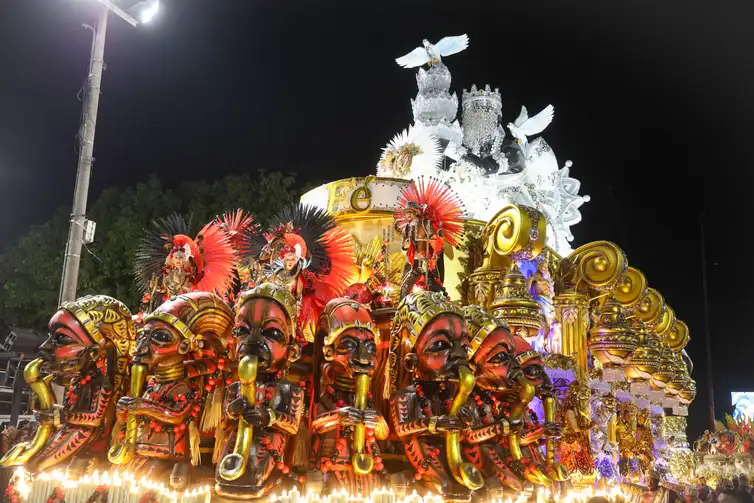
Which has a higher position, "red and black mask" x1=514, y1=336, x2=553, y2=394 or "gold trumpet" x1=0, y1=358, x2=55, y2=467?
"red and black mask" x1=514, y1=336, x2=553, y2=394

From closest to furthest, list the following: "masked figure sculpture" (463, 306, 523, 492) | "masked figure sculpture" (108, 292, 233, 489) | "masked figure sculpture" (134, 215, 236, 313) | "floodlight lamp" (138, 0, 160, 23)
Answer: "masked figure sculpture" (108, 292, 233, 489)
"masked figure sculpture" (463, 306, 523, 492)
"masked figure sculpture" (134, 215, 236, 313)
"floodlight lamp" (138, 0, 160, 23)

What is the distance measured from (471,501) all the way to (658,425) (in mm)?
9128

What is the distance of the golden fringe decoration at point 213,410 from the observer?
6.07 meters

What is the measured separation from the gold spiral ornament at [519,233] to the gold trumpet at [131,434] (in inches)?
192

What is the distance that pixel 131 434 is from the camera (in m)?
5.43

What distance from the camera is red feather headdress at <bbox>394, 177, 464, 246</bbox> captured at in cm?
735

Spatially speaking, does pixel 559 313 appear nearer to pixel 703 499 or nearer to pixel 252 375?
pixel 703 499

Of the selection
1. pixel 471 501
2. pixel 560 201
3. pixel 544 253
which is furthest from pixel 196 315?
pixel 560 201

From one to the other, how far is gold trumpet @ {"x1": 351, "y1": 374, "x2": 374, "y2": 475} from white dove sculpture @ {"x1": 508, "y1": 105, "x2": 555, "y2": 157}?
862 centimetres

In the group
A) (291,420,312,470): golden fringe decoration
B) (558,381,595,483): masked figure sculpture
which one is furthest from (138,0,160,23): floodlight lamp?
(558,381,595,483): masked figure sculpture

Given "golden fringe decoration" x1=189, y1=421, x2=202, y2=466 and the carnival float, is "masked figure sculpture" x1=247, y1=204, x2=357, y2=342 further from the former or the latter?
"golden fringe decoration" x1=189, y1=421, x2=202, y2=466

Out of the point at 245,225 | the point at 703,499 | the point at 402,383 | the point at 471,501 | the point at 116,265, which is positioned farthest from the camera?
the point at 116,265

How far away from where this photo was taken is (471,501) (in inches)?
217

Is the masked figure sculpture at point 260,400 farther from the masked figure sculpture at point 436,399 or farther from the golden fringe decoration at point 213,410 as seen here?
the masked figure sculpture at point 436,399
